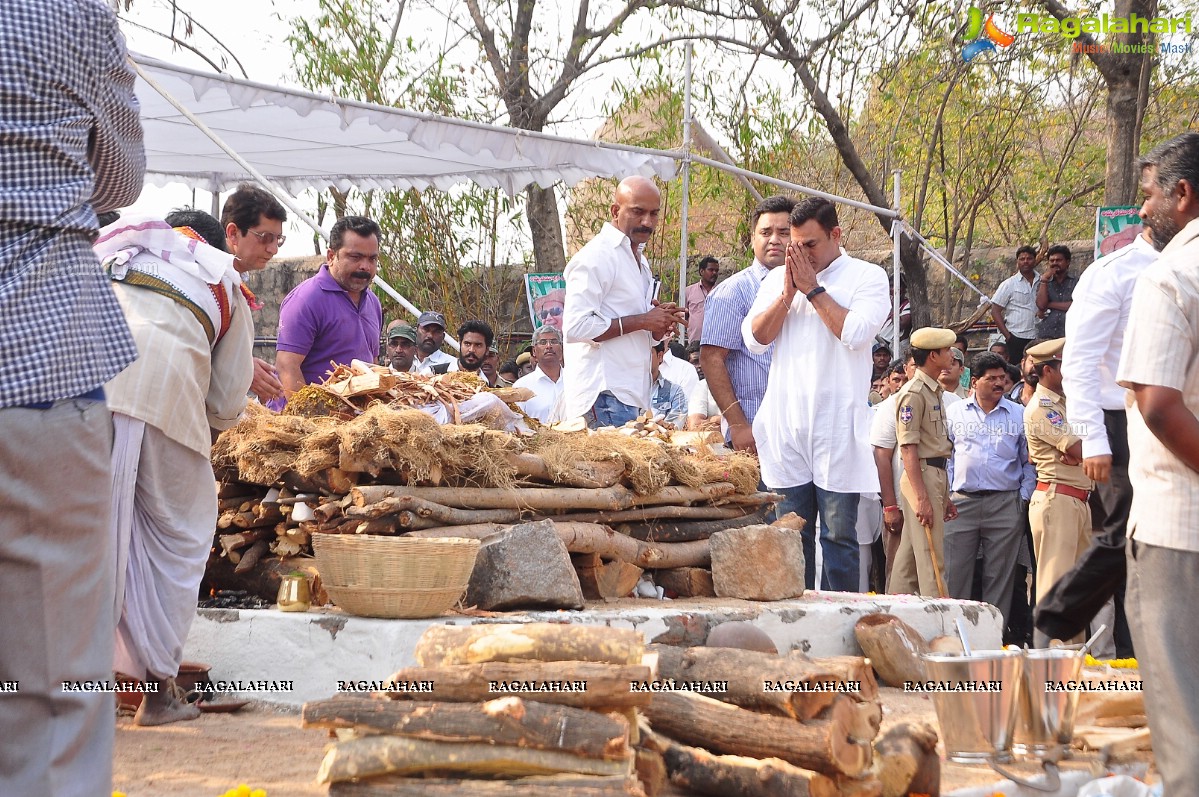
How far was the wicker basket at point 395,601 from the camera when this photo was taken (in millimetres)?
4727

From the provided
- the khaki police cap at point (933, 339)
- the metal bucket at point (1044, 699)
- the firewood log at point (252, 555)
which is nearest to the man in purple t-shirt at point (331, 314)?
the firewood log at point (252, 555)

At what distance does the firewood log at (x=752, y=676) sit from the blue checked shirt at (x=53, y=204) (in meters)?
2.12

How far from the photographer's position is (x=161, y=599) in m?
4.52

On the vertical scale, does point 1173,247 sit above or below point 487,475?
above

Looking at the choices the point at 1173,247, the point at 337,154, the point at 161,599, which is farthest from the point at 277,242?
the point at 337,154

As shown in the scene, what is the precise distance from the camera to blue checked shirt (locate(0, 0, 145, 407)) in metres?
2.53

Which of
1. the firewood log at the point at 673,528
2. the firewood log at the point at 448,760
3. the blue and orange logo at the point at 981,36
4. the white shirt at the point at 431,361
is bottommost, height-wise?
the firewood log at the point at 448,760

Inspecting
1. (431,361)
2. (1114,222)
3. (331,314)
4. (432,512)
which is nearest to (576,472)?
(432,512)

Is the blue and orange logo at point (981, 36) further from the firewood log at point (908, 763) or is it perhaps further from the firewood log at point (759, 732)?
the firewood log at point (759, 732)

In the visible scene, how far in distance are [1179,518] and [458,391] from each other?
3.69 meters

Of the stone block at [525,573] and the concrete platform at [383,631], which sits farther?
the stone block at [525,573]

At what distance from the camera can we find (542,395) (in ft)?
31.1

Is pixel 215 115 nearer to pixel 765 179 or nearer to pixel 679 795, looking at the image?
pixel 765 179

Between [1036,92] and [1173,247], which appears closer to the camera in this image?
[1173,247]
